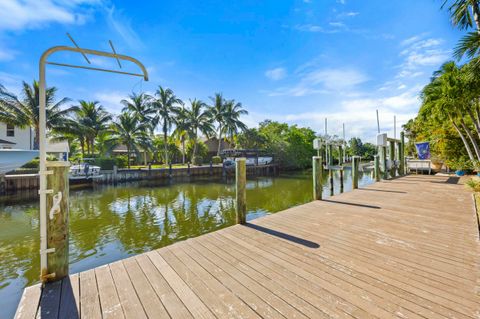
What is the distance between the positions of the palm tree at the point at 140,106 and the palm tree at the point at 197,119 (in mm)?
4507

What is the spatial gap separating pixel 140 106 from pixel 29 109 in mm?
10164

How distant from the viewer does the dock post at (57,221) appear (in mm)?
2189

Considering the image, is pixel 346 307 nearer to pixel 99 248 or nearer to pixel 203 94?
pixel 99 248

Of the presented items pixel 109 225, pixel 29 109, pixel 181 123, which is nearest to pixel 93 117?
pixel 29 109

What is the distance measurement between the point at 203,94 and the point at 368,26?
23.3 m

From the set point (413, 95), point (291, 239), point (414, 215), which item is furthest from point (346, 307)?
point (413, 95)

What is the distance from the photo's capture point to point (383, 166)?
33.0ft

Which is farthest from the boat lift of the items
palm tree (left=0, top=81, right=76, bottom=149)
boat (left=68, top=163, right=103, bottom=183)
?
palm tree (left=0, top=81, right=76, bottom=149)

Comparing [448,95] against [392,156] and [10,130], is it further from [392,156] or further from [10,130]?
[10,130]

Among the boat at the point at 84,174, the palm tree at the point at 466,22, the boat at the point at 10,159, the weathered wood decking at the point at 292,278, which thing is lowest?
the weathered wood decking at the point at 292,278

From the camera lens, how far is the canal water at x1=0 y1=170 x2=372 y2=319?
16.0 feet

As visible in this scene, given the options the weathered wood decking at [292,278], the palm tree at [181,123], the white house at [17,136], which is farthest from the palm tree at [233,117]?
the weathered wood decking at [292,278]

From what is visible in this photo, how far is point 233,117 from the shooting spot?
2973 cm

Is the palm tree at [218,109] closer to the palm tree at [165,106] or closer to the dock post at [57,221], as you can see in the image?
the palm tree at [165,106]
